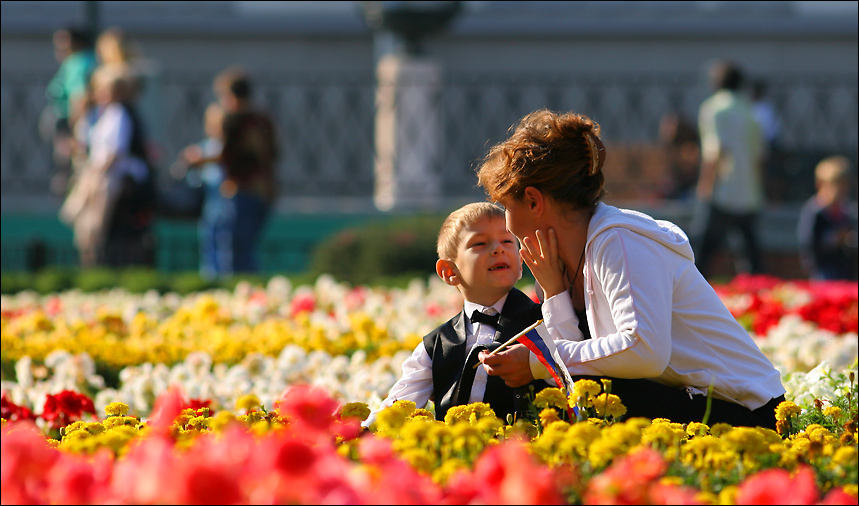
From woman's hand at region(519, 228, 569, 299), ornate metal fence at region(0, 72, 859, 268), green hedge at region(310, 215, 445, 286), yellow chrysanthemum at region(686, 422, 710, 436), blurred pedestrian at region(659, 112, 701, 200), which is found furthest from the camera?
ornate metal fence at region(0, 72, 859, 268)

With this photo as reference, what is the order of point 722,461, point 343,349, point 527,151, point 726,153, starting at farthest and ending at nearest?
point 726,153 → point 343,349 → point 527,151 → point 722,461

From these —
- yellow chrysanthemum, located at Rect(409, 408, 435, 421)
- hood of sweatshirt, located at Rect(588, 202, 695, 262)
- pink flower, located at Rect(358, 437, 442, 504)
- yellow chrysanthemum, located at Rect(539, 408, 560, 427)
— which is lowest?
yellow chrysanthemum, located at Rect(409, 408, 435, 421)

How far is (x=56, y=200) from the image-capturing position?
13.2m

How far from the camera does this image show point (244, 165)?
29.7ft

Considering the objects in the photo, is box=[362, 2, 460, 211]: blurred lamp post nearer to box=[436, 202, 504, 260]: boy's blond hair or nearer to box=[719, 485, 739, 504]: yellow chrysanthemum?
box=[436, 202, 504, 260]: boy's blond hair

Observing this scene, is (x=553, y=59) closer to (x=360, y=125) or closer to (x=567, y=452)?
(x=360, y=125)

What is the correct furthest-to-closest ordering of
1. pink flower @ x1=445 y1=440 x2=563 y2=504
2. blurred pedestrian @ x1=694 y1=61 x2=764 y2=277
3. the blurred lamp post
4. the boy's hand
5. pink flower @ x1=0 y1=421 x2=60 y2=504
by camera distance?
the blurred lamp post, blurred pedestrian @ x1=694 y1=61 x2=764 y2=277, the boy's hand, pink flower @ x1=0 y1=421 x2=60 y2=504, pink flower @ x1=445 y1=440 x2=563 y2=504

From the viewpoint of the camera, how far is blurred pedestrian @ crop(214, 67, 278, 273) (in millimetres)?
8953

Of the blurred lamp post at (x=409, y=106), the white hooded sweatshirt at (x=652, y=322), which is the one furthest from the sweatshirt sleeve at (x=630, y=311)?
the blurred lamp post at (x=409, y=106)

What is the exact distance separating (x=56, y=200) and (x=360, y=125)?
4.13 m

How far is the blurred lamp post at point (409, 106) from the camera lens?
40.0 ft

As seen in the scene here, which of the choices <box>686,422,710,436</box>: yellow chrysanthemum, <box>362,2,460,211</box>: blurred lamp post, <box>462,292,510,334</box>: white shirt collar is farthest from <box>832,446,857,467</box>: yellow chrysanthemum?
<box>362,2,460,211</box>: blurred lamp post

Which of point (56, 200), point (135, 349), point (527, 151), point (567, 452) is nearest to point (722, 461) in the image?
point (567, 452)

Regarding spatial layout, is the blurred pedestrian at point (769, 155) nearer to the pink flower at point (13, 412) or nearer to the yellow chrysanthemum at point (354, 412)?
the pink flower at point (13, 412)
